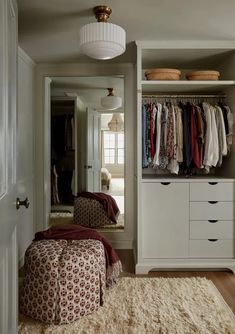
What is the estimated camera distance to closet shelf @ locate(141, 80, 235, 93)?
3.14m

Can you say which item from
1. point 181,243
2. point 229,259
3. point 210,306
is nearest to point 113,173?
point 181,243

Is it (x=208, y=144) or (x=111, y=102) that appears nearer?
(x=208, y=144)

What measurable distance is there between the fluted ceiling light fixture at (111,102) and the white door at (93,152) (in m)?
0.15

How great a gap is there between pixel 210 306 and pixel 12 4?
2.35m

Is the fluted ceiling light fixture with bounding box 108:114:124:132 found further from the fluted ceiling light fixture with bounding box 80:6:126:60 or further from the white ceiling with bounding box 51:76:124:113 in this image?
the fluted ceiling light fixture with bounding box 80:6:126:60

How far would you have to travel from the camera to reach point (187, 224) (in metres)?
3.17

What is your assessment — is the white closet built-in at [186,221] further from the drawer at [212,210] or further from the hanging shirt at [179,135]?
the hanging shirt at [179,135]

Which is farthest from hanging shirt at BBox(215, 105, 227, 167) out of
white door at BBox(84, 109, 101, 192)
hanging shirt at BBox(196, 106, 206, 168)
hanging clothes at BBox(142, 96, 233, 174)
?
white door at BBox(84, 109, 101, 192)

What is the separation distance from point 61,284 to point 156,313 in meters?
0.72

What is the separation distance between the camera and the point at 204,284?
283 cm

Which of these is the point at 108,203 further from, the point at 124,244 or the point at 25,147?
the point at 25,147

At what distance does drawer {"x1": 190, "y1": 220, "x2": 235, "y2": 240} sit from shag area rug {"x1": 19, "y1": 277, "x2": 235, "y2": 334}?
474mm

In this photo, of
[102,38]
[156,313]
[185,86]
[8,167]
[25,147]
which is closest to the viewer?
[8,167]

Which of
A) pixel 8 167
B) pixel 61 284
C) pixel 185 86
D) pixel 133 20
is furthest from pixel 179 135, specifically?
pixel 8 167
